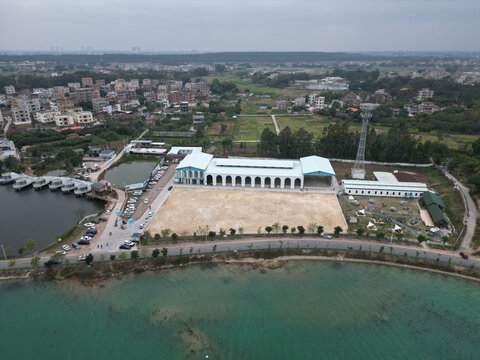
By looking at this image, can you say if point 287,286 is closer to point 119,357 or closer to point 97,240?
point 119,357

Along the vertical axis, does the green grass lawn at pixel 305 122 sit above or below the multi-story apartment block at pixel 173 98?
below

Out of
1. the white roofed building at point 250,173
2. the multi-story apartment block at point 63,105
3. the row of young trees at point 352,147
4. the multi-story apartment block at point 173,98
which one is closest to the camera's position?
the white roofed building at point 250,173

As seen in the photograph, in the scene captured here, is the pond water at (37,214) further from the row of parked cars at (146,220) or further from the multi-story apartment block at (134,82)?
the multi-story apartment block at (134,82)

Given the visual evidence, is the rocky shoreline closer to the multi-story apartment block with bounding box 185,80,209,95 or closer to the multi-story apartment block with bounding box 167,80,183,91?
the multi-story apartment block with bounding box 185,80,209,95

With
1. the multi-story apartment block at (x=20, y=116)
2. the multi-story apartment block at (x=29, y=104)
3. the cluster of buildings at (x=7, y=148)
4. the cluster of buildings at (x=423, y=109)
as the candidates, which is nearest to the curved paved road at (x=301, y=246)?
the cluster of buildings at (x=7, y=148)

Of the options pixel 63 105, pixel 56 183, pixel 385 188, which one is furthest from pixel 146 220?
pixel 63 105

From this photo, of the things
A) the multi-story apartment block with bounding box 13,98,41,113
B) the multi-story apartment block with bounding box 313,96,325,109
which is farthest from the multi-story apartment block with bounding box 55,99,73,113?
the multi-story apartment block with bounding box 313,96,325,109

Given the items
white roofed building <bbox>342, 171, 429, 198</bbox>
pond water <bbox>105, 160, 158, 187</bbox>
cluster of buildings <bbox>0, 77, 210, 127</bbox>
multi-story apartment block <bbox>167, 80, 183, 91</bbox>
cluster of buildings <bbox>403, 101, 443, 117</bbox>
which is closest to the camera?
white roofed building <bbox>342, 171, 429, 198</bbox>
